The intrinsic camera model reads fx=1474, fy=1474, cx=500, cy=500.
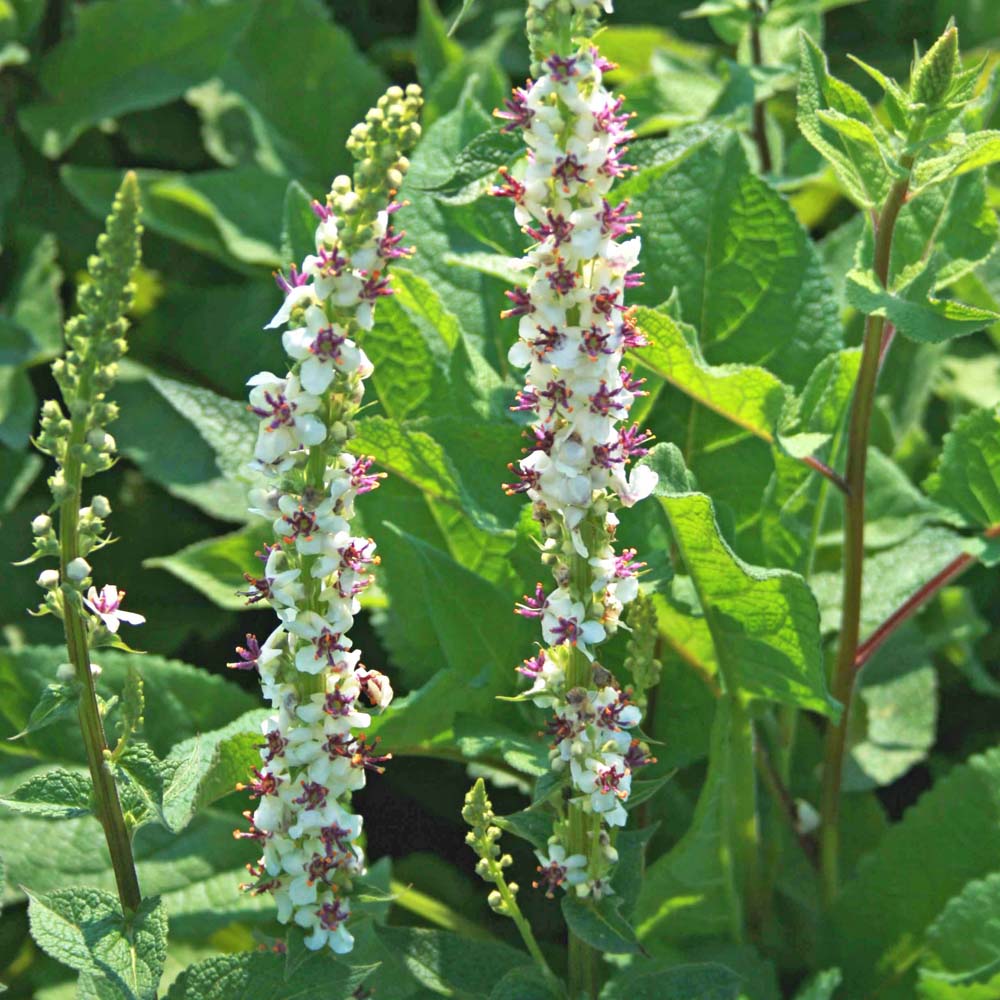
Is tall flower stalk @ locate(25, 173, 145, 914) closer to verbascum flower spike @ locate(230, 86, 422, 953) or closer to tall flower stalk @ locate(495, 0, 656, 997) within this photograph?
verbascum flower spike @ locate(230, 86, 422, 953)

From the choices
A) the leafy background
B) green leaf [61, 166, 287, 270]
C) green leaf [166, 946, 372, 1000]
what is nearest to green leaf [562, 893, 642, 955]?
the leafy background

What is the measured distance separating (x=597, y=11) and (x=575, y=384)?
0.95 feet

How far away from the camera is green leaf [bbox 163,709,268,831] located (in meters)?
1.29

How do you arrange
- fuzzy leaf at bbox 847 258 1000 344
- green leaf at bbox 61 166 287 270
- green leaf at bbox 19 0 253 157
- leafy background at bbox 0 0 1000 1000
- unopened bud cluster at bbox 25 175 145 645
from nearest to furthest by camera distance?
1. unopened bud cluster at bbox 25 175 145 645
2. fuzzy leaf at bbox 847 258 1000 344
3. leafy background at bbox 0 0 1000 1000
4. green leaf at bbox 61 166 287 270
5. green leaf at bbox 19 0 253 157

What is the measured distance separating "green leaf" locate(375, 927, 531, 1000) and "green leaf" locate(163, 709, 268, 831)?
8.7 inches

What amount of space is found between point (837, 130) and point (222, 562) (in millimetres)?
998

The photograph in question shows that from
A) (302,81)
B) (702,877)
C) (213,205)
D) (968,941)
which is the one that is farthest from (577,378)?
(302,81)

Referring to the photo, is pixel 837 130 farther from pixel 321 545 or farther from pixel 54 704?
pixel 54 704

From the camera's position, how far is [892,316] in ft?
4.77

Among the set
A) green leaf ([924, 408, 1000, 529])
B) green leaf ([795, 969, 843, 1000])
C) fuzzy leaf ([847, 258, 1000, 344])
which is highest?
fuzzy leaf ([847, 258, 1000, 344])

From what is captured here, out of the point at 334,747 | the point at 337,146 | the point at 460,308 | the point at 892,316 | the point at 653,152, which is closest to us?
the point at 334,747

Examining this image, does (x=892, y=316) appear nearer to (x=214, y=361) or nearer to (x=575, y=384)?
(x=575, y=384)

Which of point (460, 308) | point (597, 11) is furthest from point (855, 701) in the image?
point (597, 11)

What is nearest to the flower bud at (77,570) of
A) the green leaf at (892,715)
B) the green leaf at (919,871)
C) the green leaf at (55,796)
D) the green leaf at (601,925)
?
the green leaf at (55,796)
